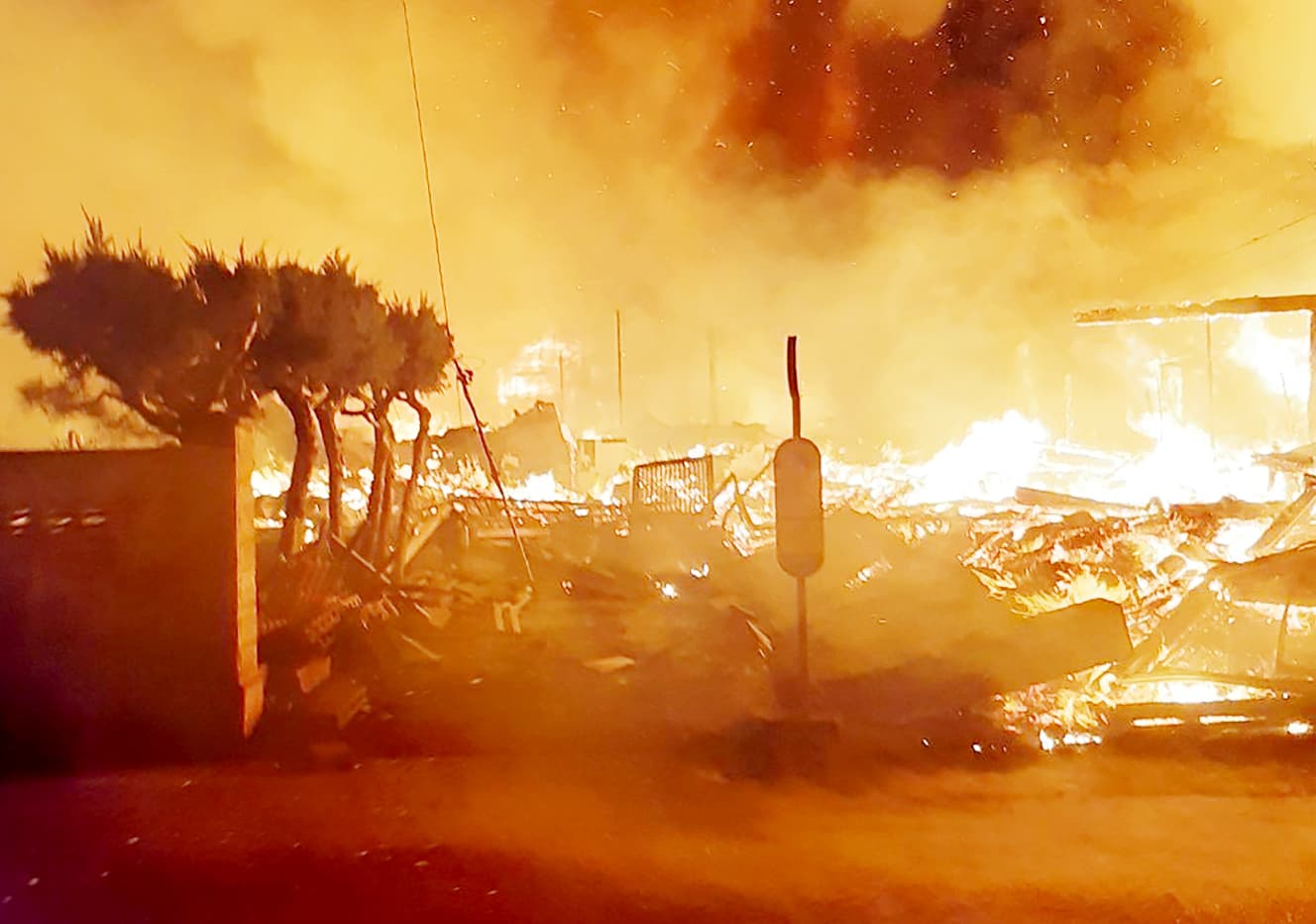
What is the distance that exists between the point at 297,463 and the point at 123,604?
4312 millimetres

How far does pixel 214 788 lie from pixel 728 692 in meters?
3.96

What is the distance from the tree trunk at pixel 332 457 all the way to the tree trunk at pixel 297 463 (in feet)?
0.78

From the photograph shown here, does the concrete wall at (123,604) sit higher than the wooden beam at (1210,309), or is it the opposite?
the wooden beam at (1210,309)

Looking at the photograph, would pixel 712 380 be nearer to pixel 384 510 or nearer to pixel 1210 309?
pixel 1210 309

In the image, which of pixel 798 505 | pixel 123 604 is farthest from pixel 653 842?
pixel 123 604

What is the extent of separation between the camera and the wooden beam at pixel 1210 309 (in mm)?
17578

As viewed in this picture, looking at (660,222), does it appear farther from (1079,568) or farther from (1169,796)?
(1169,796)

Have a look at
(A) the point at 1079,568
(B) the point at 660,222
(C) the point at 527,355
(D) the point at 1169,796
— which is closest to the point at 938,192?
(B) the point at 660,222

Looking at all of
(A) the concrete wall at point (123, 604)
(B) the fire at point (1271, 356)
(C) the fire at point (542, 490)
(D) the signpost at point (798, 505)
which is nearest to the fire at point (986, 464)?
(B) the fire at point (1271, 356)

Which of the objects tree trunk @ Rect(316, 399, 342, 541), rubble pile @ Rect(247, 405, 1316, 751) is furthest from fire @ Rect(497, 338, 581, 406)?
tree trunk @ Rect(316, 399, 342, 541)

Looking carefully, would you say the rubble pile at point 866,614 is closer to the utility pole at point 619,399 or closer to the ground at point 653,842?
the ground at point 653,842

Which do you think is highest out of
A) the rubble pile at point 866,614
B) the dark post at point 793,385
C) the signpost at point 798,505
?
the dark post at point 793,385

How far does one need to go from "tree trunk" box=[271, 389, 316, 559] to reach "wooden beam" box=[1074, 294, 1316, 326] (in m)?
15.2

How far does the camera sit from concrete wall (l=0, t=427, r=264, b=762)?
7.03 meters
